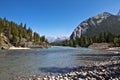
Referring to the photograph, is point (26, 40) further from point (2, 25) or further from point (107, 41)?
point (107, 41)

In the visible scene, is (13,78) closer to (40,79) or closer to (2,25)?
(40,79)

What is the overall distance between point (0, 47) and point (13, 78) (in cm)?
10104

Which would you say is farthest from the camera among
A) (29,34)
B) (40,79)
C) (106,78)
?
(29,34)

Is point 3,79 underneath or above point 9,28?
underneath

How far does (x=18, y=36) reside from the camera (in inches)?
6417

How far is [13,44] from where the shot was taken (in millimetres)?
148875

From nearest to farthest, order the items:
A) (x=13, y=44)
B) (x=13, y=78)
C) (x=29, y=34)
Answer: (x=13, y=78) < (x=13, y=44) < (x=29, y=34)

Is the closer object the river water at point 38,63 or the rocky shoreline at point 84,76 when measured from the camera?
the rocky shoreline at point 84,76

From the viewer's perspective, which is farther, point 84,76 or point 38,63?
point 38,63

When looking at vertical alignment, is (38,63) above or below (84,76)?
above

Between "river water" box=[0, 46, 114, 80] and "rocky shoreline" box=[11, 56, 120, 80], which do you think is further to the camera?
"river water" box=[0, 46, 114, 80]

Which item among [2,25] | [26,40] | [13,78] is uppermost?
[2,25]

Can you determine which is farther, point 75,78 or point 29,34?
point 29,34

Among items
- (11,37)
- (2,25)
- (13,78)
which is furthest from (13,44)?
(13,78)
